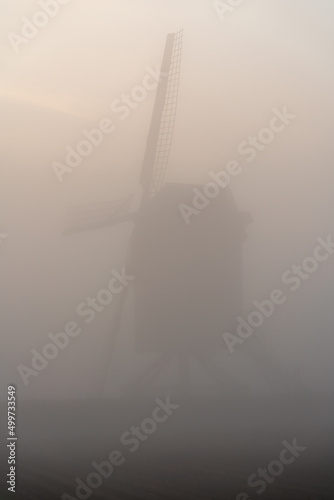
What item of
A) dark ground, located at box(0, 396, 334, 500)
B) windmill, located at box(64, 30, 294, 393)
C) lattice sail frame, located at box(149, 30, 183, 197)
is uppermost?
lattice sail frame, located at box(149, 30, 183, 197)

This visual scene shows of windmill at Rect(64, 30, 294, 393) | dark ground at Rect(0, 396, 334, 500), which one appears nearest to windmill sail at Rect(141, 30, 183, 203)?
windmill at Rect(64, 30, 294, 393)

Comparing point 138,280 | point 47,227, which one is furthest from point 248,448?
Result: point 47,227

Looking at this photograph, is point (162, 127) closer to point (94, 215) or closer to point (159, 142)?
point (159, 142)

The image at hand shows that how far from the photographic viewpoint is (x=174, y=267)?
1850mm

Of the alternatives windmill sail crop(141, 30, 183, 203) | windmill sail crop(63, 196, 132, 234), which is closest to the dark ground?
Answer: windmill sail crop(63, 196, 132, 234)

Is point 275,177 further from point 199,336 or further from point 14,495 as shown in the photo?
point 14,495

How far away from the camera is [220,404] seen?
1.88m

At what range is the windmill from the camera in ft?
6.00

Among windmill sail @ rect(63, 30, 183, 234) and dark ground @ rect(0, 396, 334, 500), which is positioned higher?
windmill sail @ rect(63, 30, 183, 234)

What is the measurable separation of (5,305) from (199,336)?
62 cm

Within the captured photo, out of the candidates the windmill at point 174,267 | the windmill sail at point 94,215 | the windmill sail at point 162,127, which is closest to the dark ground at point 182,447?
the windmill at point 174,267

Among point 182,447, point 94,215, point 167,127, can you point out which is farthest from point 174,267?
point 182,447

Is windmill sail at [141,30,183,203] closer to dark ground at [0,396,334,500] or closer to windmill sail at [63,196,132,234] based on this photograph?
windmill sail at [63,196,132,234]

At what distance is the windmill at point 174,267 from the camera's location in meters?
1.83
